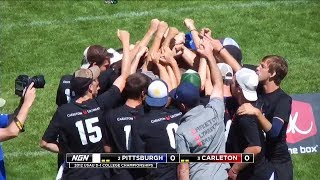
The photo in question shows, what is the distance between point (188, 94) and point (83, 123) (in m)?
1.25

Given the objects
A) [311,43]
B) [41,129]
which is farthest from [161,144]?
[311,43]

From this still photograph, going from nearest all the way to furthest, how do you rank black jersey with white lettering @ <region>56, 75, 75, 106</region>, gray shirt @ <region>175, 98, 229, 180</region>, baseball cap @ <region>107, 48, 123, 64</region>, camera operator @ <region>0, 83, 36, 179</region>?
gray shirt @ <region>175, 98, 229, 180</region>
camera operator @ <region>0, 83, 36, 179</region>
black jersey with white lettering @ <region>56, 75, 75, 106</region>
baseball cap @ <region>107, 48, 123, 64</region>

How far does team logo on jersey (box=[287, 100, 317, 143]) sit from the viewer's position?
11742mm

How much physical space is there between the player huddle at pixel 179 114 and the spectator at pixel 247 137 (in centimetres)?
1

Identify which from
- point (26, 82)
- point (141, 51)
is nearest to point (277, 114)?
point (141, 51)

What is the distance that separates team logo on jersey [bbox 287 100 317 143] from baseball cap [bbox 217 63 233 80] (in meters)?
2.72

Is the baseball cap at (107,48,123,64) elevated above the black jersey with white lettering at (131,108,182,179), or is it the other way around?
the baseball cap at (107,48,123,64)

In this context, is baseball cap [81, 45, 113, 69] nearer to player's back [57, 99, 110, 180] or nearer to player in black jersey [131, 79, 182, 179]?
player's back [57, 99, 110, 180]

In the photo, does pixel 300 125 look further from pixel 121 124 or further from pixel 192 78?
pixel 121 124

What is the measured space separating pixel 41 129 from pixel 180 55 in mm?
3562

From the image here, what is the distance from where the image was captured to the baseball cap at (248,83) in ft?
28.4

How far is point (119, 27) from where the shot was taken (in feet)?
49.5

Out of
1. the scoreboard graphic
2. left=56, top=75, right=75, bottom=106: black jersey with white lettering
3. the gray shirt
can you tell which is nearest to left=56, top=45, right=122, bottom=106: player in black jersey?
left=56, top=75, right=75, bottom=106: black jersey with white lettering

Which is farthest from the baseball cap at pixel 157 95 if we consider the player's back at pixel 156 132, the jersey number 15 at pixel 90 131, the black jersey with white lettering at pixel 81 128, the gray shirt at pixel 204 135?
the jersey number 15 at pixel 90 131
